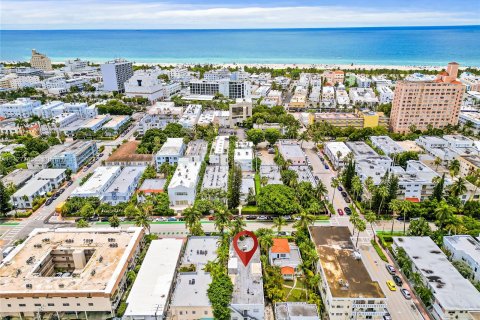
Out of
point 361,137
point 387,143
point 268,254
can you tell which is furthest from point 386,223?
point 361,137

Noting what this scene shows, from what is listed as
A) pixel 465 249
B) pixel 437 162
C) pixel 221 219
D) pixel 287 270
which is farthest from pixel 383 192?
pixel 221 219

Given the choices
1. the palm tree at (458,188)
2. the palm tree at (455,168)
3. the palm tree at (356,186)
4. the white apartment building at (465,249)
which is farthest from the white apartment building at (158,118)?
the white apartment building at (465,249)

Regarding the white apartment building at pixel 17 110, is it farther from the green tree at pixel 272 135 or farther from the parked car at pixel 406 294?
the parked car at pixel 406 294

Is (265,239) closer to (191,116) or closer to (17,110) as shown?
(191,116)

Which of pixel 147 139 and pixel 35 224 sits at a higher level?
pixel 147 139

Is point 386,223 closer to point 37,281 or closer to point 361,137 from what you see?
point 361,137

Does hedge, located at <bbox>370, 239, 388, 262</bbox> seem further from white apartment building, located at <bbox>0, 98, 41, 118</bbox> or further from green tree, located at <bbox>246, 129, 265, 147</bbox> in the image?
white apartment building, located at <bbox>0, 98, 41, 118</bbox>

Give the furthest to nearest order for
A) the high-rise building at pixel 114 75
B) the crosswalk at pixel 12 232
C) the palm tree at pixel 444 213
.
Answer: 1. the high-rise building at pixel 114 75
2. the crosswalk at pixel 12 232
3. the palm tree at pixel 444 213
